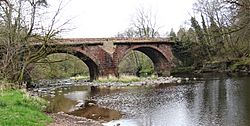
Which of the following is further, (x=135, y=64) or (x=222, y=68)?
(x=135, y=64)

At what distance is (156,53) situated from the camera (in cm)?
6106

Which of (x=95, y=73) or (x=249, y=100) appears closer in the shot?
(x=249, y=100)

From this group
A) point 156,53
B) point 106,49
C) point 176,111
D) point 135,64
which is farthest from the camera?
point 135,64

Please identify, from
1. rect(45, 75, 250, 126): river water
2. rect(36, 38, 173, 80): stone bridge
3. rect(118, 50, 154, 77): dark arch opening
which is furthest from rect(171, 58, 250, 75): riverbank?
rect(45, 75, 250, 126): river water

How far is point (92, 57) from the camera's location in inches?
1991

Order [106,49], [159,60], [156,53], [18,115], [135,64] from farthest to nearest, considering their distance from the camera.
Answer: [135,64] < [159,60] < [156,53] < [106,49] < [18,115]

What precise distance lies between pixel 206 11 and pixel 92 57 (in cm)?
2024

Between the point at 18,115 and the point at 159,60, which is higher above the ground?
the point at 159,60

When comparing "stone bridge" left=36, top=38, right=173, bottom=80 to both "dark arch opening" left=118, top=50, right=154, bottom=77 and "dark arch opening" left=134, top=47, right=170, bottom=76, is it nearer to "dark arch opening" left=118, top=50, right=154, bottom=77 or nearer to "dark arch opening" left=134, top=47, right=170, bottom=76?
"dark arch opening" left=134, top=47, right=170, bottom=76

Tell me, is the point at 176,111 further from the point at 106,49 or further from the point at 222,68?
the point at 222,68

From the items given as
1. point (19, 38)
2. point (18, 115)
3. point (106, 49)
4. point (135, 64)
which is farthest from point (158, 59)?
point (18, 115)

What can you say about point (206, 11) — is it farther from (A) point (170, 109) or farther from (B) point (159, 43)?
(A) point (170, 109)

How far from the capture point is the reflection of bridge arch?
54.3 meters

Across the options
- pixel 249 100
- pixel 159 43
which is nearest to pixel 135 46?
pixel 159 43
